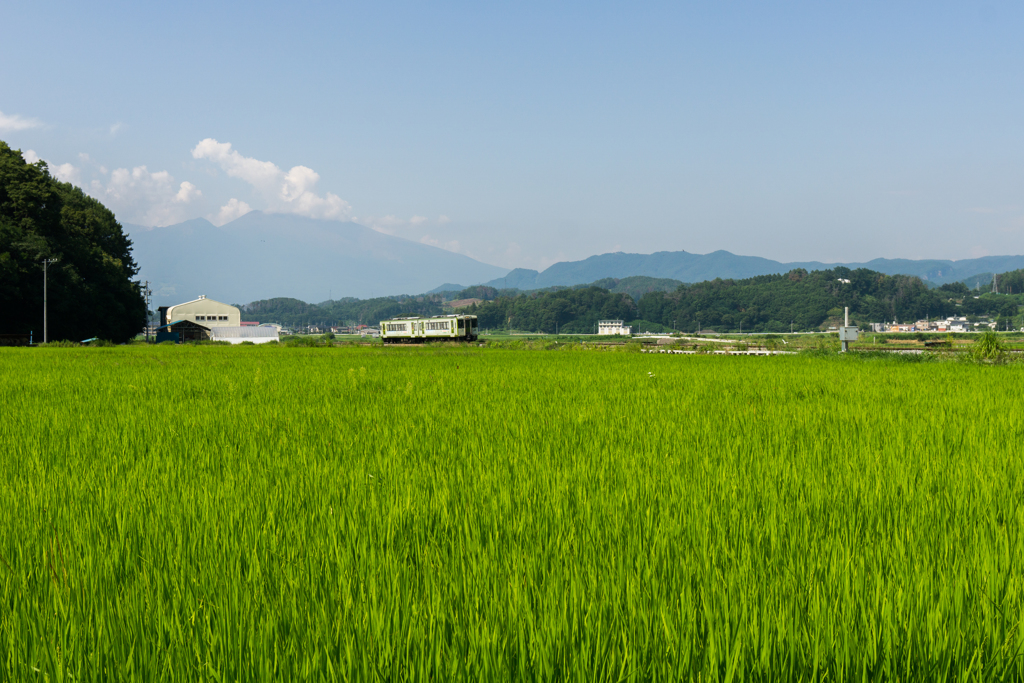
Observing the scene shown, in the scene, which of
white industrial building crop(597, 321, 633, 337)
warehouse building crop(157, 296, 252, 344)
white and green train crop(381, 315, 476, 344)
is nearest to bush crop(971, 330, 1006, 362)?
white and green train crop(381, 315, 476, 344)

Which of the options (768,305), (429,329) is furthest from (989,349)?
(768,305)

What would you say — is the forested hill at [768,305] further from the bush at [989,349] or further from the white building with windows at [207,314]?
the bush at [989,349]

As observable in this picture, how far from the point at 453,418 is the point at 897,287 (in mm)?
147952

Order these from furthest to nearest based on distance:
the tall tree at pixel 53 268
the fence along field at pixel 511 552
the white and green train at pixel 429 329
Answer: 1. the white and green train at pixel 429 329
2. the tall tree at pixel 53 268
3. the fence along field at pixel 511 552

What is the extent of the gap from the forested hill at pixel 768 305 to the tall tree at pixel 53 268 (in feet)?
308

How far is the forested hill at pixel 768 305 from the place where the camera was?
12219 cm

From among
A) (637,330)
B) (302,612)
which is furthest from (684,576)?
(637,330)

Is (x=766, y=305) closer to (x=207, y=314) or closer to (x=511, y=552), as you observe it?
(x=207, y=314)

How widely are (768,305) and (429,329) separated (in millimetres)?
101664

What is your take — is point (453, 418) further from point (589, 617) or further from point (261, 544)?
point (589, 617)

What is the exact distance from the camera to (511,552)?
213 cm

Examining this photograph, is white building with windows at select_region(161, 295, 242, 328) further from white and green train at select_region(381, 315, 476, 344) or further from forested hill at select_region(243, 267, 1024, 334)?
forested hill at select_region(243, 267, 1024, 334)

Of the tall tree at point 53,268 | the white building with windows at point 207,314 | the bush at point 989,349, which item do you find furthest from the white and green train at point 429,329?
the white building with windows at point 207,314

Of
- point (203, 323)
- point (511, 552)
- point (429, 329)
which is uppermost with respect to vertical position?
point (203, 323)
